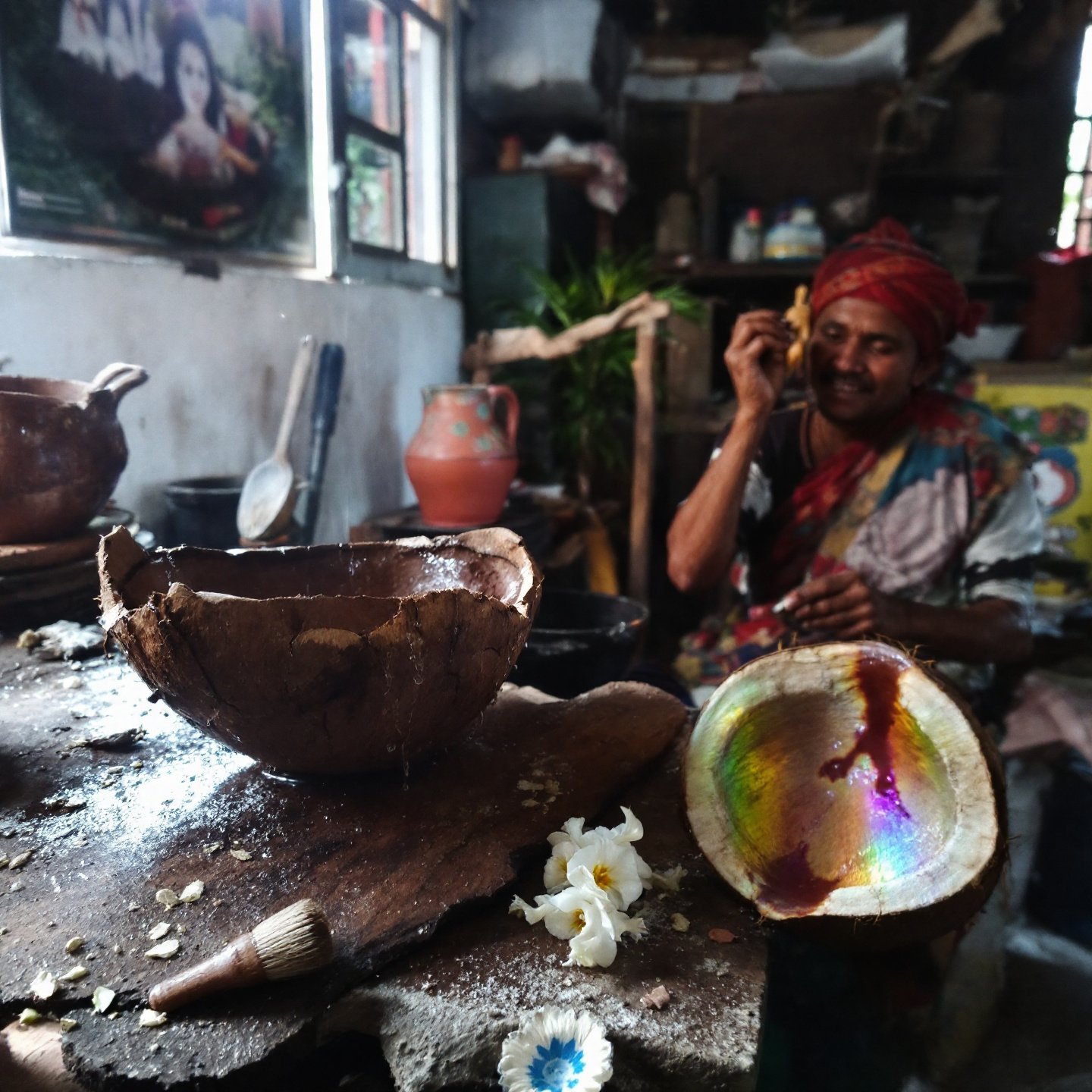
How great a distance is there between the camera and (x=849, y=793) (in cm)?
81

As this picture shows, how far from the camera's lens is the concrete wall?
6.38 feet

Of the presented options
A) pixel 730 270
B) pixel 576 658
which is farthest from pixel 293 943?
pixel 730 270

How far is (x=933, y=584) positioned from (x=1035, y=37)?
11.9 ft

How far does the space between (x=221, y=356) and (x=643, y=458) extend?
1.73m

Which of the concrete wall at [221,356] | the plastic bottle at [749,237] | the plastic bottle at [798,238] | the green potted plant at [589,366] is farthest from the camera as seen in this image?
the plastic bottle at [749,237]

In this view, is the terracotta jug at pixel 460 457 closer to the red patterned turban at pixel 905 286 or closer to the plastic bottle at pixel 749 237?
the red patterned turban at pixel 905 286

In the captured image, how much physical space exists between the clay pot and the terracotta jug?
1236 mm

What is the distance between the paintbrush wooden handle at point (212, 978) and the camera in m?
0.59

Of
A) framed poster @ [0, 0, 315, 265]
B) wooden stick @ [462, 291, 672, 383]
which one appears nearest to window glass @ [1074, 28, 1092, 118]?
wooden stick @ [462, 291, 672, 383]

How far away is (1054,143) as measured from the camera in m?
4.30

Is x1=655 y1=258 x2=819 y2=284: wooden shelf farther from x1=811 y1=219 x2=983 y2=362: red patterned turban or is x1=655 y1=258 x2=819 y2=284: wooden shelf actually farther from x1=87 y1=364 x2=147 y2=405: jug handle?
x1=87 y1=364 x2=147 y2=405: jug handle

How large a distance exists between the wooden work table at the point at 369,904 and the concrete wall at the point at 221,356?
4.05 ft

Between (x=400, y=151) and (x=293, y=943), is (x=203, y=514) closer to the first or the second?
(x=293, y=943)

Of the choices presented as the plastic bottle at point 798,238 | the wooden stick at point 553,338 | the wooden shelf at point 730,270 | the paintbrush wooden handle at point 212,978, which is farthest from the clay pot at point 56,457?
the plastic bottle at point 798,238
